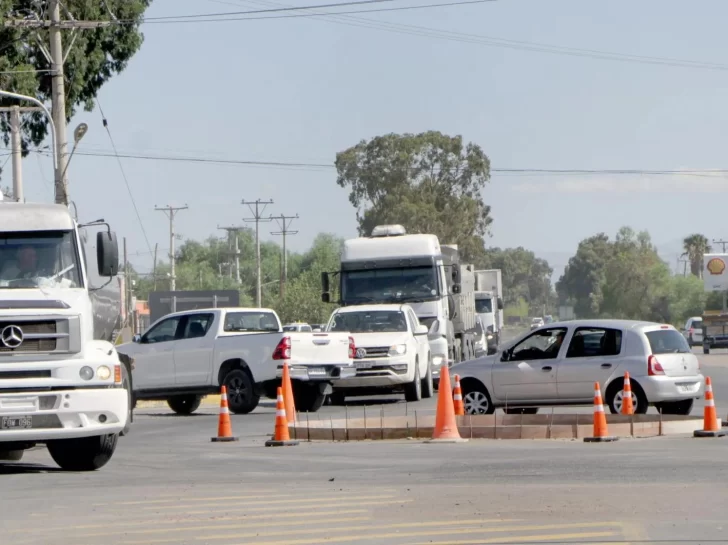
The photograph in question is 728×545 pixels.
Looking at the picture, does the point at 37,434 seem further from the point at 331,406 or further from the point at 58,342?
the point at 331,406

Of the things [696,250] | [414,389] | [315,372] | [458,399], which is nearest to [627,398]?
[458,399]

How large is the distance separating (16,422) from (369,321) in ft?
53.8

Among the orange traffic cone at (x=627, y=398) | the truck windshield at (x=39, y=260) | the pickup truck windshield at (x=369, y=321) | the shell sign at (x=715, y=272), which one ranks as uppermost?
the shell sign at (x=715, y=272)

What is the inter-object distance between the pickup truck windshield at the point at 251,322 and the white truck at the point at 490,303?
30.0 meters

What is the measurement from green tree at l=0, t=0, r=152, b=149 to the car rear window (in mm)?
22558

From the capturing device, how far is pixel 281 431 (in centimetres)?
1797

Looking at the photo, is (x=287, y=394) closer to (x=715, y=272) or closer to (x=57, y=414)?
(x=57, y=414)

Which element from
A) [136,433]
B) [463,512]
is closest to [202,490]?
[463,512]

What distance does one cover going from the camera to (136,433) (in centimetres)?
2109

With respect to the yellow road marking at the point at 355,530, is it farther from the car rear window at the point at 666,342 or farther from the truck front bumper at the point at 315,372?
the truck front bumper at the point at 315,372

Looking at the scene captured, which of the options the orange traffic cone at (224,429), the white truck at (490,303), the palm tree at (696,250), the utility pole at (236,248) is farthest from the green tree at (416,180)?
the palm tree at (696,250)

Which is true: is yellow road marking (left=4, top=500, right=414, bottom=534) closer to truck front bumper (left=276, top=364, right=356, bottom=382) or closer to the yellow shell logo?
truck front bumper (left=276, top=364, right=356, bottom=382)

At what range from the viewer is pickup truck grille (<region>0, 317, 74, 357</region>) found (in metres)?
13.3

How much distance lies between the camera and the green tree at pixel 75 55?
39312mm
